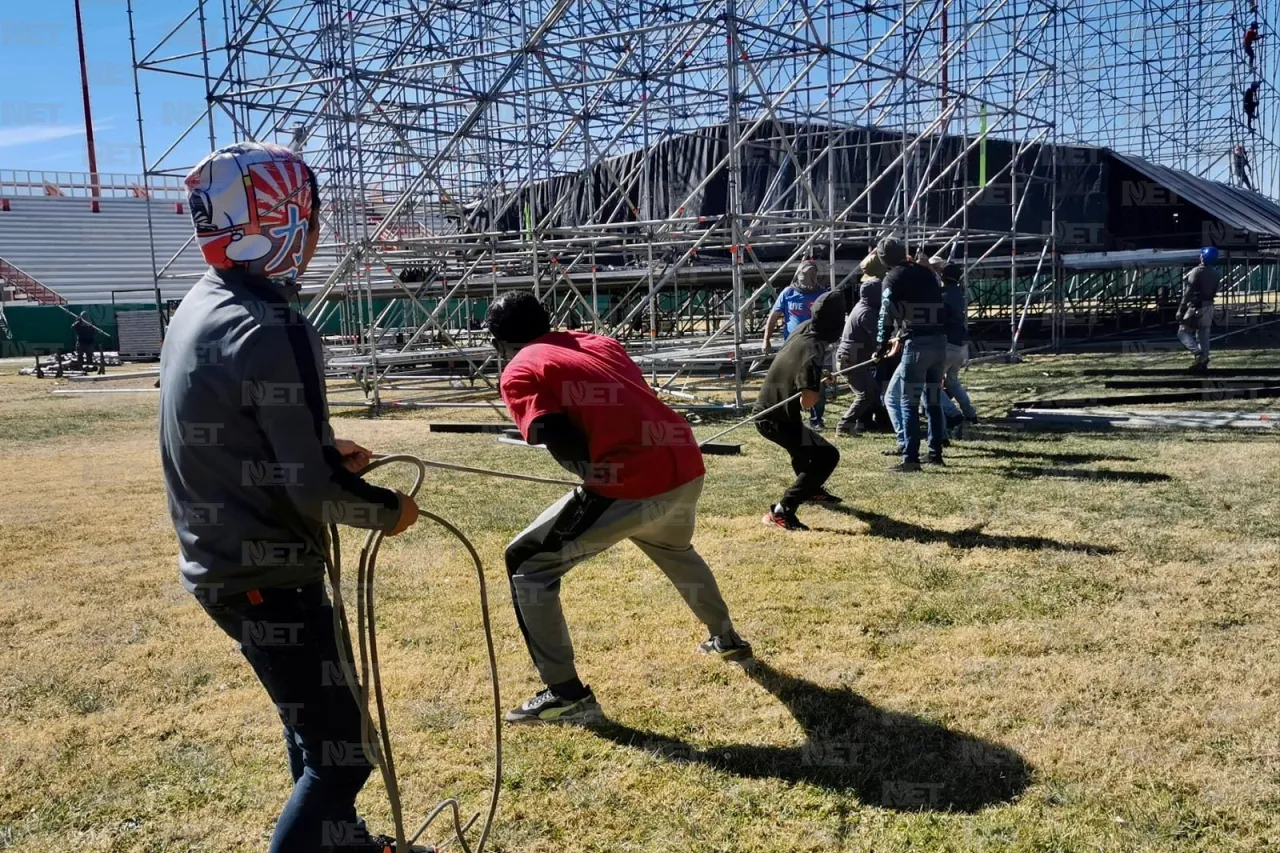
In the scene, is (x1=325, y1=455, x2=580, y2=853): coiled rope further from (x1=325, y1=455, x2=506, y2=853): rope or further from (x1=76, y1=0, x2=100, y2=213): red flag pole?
(x1=76, y1=0, x2=100, y2=213): red flag pole

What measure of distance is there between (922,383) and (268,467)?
639cm

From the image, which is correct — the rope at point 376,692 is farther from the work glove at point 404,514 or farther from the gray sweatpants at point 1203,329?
the gray sweatpants at point 1203,329

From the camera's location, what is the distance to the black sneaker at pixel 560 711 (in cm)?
370

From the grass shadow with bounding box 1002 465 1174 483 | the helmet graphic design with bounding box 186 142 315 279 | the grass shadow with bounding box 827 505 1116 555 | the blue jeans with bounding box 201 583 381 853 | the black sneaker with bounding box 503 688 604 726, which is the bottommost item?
the black sneaker with bounding box 503 688 604 726

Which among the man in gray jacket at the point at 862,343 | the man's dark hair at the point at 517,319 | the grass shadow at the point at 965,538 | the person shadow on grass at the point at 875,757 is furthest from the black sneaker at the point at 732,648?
the man in gray jacket at the point at 862,343

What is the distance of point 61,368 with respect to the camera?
22.5 m

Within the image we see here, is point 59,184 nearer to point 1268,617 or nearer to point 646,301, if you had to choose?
point 646,301

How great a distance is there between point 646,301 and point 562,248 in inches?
107

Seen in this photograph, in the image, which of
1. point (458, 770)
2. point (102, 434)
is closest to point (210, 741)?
point (458, 770)

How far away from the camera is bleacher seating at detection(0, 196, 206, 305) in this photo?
127 ft

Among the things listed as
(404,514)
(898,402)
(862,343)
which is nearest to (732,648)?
(404,514)

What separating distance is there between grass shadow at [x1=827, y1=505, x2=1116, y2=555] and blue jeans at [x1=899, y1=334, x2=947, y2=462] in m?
1.67

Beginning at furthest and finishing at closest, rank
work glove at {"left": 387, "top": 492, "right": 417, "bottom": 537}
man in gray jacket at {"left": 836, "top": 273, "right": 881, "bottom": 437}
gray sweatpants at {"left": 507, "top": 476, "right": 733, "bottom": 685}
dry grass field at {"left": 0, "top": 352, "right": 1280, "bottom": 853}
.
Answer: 1. man in gray jacket at {"left": 836, "top": 273, "right": 881, "bottom": 437}
2. gray sweatpants at {"left": 507, "top": 476, "right": 733, "bottom": 685}
3. dry grass field at {"left": 0, "top": 352, "right": 1280, "bottom": 853}
4. work glove at {"left": 387, "top": 492, "right": 417, "bottom": 537}

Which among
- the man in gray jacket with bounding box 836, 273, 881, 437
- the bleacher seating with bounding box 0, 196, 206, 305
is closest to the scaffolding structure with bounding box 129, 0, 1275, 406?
the man in gray jacket with bounding box 836, 273, 881, 437
